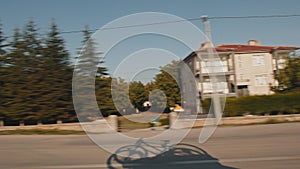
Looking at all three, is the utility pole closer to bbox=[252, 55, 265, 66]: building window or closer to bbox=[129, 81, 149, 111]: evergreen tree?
bbox=[129, 81, 149, 111]: evergreen tree

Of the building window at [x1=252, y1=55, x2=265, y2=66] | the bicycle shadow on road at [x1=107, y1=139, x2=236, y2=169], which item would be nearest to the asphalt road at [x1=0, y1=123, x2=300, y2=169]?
the bicycle shadow on road at [x1=107, y1=139, x2=236, y2=169]

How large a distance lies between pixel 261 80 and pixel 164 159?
3073cm

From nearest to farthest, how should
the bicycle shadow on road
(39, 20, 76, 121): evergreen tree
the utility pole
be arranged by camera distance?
the bicycle shadow on road, the utility pole, (39, 20, 76, 121): evergreen tree

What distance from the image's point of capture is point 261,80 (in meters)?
34.5

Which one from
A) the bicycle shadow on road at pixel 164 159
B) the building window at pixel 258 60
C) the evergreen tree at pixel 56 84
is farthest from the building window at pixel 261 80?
the bicycle shadow on road at pixel 164 159

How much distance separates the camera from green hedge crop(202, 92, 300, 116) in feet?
56.0

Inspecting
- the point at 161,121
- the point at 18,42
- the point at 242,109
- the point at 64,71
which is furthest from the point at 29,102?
the point at 242,109

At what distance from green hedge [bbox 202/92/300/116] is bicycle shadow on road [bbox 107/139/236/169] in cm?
995

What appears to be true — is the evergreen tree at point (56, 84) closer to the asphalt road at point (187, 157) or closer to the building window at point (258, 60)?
the asphalt road at point (187, 157)

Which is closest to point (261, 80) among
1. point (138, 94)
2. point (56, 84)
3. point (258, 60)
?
point (258, 60)

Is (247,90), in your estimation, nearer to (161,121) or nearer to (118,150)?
(161,121)

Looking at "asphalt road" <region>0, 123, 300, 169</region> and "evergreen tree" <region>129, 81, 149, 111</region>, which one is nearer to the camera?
"asphalt road" <region>0, 123, 300, 169</region>

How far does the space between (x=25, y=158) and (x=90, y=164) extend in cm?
203

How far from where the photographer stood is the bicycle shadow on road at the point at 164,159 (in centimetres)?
591
